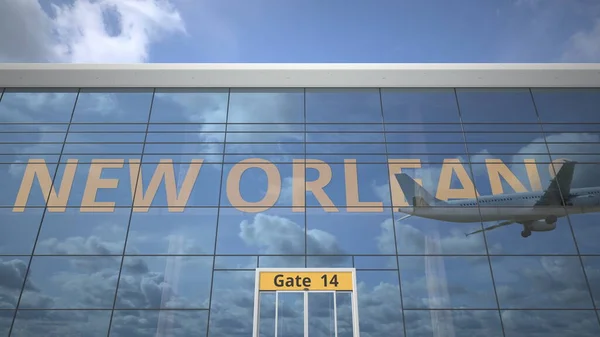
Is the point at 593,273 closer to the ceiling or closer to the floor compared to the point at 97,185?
closer to the floor

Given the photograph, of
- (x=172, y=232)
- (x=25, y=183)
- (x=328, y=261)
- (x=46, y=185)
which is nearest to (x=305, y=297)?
(x=328, y=261)

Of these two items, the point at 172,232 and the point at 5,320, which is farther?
the point at 172,232

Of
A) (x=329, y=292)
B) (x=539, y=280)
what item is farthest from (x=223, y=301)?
(x=539, y=280)

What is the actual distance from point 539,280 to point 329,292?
246 inches

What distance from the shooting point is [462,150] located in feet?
48.7

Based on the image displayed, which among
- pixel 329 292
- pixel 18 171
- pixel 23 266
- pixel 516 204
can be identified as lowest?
pixel 329 292

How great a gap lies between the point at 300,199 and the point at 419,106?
5544mm

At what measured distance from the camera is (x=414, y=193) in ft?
46.2

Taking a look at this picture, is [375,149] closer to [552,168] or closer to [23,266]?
[552,168]

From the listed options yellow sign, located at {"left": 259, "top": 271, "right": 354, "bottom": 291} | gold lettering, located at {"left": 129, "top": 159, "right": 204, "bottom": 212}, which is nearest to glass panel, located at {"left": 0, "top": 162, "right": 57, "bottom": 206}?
gold lettering, located at {"left": 129, "top": 159, "right": 204, "bottom": 212}

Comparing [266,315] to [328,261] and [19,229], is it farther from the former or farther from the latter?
[19,229]

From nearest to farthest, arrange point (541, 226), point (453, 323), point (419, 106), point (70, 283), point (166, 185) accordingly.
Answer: point (453, 323)
point (70, 283)
point (541, 226)
point (166, 185)
point (419, 106)

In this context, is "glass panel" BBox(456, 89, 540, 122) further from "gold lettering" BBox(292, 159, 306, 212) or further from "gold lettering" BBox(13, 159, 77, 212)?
"gold lettering" BBox(13, 159, 77, 212)

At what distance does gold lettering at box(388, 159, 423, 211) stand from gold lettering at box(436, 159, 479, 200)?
738 millimetres
